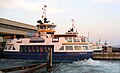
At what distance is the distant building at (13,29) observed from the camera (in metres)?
64.9

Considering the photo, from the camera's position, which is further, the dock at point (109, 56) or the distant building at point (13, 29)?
the distant building at point (13, 29)

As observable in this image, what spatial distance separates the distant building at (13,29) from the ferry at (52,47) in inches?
654

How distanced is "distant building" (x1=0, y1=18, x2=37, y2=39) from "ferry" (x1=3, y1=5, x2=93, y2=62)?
16.6 meters

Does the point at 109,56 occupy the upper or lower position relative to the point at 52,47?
lower

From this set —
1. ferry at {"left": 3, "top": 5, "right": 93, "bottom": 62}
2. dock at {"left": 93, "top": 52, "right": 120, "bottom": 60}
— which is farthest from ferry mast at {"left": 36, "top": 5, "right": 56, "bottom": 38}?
→ dock at {"left": 93, "top": 52, "right": 120, "bottom": 60}

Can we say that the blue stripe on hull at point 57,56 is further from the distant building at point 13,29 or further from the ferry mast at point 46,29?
the distant building at point 13,29

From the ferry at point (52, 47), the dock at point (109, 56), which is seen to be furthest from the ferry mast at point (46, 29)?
the dock at point (109, 56)

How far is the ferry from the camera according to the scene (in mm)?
41562

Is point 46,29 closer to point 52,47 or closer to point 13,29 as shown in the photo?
point 52,47

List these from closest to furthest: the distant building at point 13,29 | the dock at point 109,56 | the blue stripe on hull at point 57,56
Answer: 1. the blue stripe on hull at point 57,56
2. the dock at point 109,56
3. the distant building at point 13,29

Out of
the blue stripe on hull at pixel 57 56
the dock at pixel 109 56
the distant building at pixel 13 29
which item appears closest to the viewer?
the blue stripe on hull at pixel 57 56

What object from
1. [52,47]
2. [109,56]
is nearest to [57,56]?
[52,47]

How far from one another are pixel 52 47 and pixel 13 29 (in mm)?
31319

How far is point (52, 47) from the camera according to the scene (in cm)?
4200
